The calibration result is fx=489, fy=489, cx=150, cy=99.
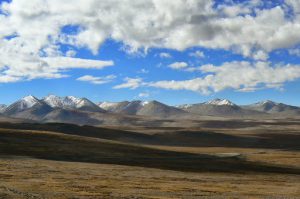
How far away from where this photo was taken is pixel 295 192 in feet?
178

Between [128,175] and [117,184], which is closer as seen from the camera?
[117,184]

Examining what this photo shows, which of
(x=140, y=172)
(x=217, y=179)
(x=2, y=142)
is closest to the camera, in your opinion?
(x=217, y=179)

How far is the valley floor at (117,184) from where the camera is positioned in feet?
142

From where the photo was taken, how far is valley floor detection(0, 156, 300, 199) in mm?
43419

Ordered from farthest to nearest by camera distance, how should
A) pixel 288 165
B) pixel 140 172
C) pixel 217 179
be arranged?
pixel 288 165 → pixel 140 172 → pixel 217 179

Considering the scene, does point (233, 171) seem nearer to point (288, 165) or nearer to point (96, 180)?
point (288, 165)

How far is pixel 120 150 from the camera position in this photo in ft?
364

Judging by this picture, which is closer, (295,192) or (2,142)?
(295,192)

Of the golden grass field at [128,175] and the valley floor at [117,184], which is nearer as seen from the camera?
the valley floor at [117,184]

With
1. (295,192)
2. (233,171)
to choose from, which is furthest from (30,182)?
(233,171)

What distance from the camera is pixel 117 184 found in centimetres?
5297

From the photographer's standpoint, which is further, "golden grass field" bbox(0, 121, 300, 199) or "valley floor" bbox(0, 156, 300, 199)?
"golden grass field" bbox(0, 121, 300, 199)

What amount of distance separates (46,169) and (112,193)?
2446 centimetres

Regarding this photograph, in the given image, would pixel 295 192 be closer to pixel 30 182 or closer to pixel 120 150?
pixel 30 182
